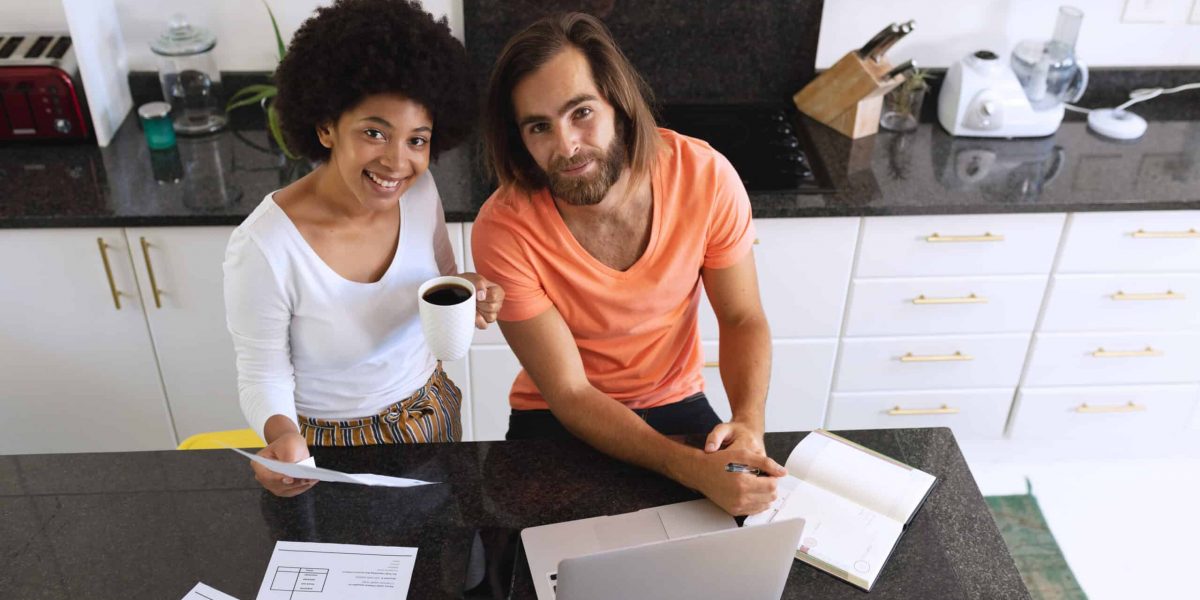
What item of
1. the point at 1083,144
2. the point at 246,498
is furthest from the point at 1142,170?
the point at 246,498

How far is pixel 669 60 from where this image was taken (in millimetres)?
2801

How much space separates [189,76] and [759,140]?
1451 millimetres

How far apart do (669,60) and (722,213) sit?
3.71ft

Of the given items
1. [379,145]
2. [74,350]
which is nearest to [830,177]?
[379,145]

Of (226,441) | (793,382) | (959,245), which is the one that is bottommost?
(793,382)

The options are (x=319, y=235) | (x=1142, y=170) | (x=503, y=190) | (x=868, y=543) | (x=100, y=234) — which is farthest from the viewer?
(x=1142, y=170)

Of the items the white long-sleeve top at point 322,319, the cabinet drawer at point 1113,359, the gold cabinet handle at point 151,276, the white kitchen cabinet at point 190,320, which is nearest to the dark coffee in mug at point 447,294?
the white long-sleeve top at point 322,319

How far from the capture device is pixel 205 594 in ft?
4.36

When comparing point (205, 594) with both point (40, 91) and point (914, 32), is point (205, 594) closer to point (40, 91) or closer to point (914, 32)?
point (40, 91)

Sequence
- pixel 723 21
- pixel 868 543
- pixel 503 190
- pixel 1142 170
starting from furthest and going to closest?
pixel 723 21, pixel 1142 170, pixel 503 190, pixel 868 543

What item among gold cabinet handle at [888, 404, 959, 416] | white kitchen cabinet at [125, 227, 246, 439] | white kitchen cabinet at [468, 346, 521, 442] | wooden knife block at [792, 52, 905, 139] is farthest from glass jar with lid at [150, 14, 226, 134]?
gold cabinet handle at [888, 404, 959, 416]

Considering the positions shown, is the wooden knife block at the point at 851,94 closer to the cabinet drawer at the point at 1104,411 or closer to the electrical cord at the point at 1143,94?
the electrical cord at the point at 1143,94

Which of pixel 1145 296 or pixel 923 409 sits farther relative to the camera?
pixel 923 409

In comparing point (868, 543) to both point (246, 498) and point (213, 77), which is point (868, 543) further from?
point (213, 77)
